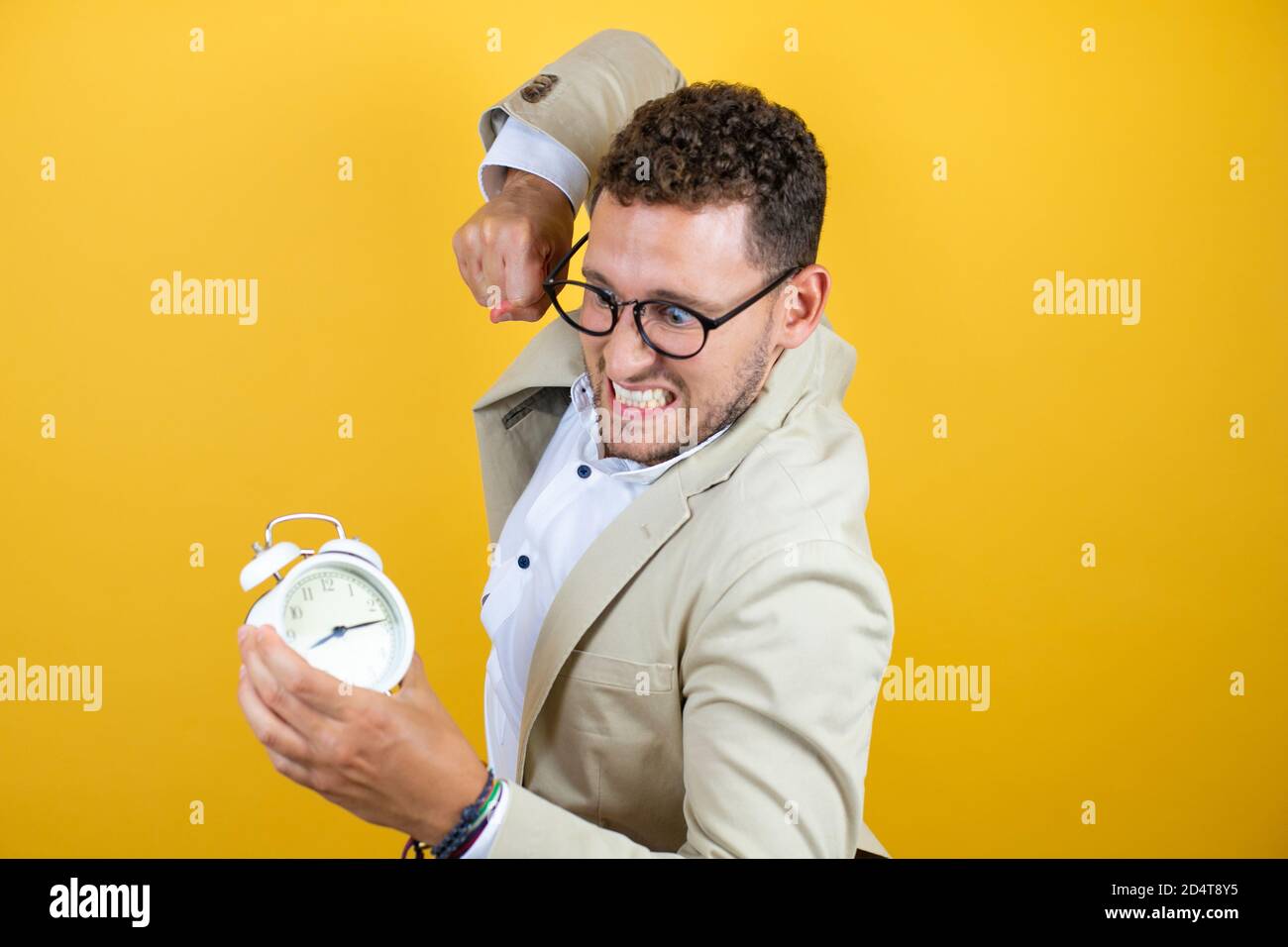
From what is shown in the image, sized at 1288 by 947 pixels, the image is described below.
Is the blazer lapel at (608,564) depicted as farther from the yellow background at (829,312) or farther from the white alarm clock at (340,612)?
the yellow background at (829,312)

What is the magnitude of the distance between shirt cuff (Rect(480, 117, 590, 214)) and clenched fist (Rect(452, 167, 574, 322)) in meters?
0.09

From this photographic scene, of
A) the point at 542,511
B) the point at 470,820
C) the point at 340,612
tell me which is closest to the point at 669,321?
the point at 542,511

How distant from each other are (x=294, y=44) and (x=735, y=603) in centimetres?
206

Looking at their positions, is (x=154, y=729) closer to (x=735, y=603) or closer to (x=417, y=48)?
(x=417, y=48)

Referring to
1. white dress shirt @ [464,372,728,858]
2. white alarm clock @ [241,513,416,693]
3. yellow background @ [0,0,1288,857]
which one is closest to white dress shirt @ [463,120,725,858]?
white dress shirt @ [464,372,728,858]

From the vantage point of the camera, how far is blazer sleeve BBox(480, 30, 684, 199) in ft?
7.58

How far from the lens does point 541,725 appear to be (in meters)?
2.04

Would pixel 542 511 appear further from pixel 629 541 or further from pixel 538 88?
pixel 538 88

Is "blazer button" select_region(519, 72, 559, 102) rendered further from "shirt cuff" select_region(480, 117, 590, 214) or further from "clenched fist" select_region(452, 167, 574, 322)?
"clenched fist" select_region(452, 167, 574, 322)

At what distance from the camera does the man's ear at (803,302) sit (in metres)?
1.98

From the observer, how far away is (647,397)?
200 cm

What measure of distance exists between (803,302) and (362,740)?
3.16 ft

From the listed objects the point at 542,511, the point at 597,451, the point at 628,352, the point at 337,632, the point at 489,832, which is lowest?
the point at 489,832

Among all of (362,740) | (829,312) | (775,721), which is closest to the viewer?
(362,740)
